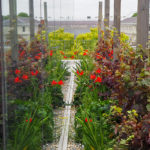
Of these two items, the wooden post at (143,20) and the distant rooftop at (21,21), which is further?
the wooden post at (143,20)

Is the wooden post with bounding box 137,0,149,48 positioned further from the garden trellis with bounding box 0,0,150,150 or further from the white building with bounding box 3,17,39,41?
the white building with bounding box 3,17,39,41

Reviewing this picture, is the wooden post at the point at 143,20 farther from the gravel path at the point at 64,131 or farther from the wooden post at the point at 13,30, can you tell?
the wooden post at the point at 13,30

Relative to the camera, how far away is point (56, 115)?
14.2 feet

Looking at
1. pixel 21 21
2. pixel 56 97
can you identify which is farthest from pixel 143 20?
pixel 56 97

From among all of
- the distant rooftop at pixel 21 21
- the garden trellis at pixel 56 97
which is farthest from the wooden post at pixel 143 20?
the distant rooftop at pixel 21 21

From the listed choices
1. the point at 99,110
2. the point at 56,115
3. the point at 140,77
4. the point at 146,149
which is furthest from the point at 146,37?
the point at 56,115

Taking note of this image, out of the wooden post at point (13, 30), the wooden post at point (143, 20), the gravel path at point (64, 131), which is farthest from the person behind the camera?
the gravel path at point (64, 131)

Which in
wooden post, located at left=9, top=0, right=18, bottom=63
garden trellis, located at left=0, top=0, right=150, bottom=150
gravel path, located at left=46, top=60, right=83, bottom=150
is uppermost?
wooden post, located at left=9, top=0, right=18, bottom=63

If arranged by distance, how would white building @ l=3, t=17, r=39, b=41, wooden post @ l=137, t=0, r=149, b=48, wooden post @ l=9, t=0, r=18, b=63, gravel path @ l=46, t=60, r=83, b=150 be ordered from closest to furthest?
white building @ l=3, t=17, r=39, b=41 → wooden post @ l=9, t=0, r=18, b=63 → wooden post @ l=137, t=0, r=149, b=48 → gravel path @ l=46, t=60, r=83, b=150

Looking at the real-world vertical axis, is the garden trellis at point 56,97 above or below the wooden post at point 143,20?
below

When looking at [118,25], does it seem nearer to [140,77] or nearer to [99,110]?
[99,110]

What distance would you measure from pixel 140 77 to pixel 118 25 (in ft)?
7.05

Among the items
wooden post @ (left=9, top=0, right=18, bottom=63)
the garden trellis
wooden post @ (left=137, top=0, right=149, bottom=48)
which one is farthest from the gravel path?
wooden post @ (left=9, top=0, right=18, bottom=63)

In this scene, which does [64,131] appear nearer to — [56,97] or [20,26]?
[56,97]
